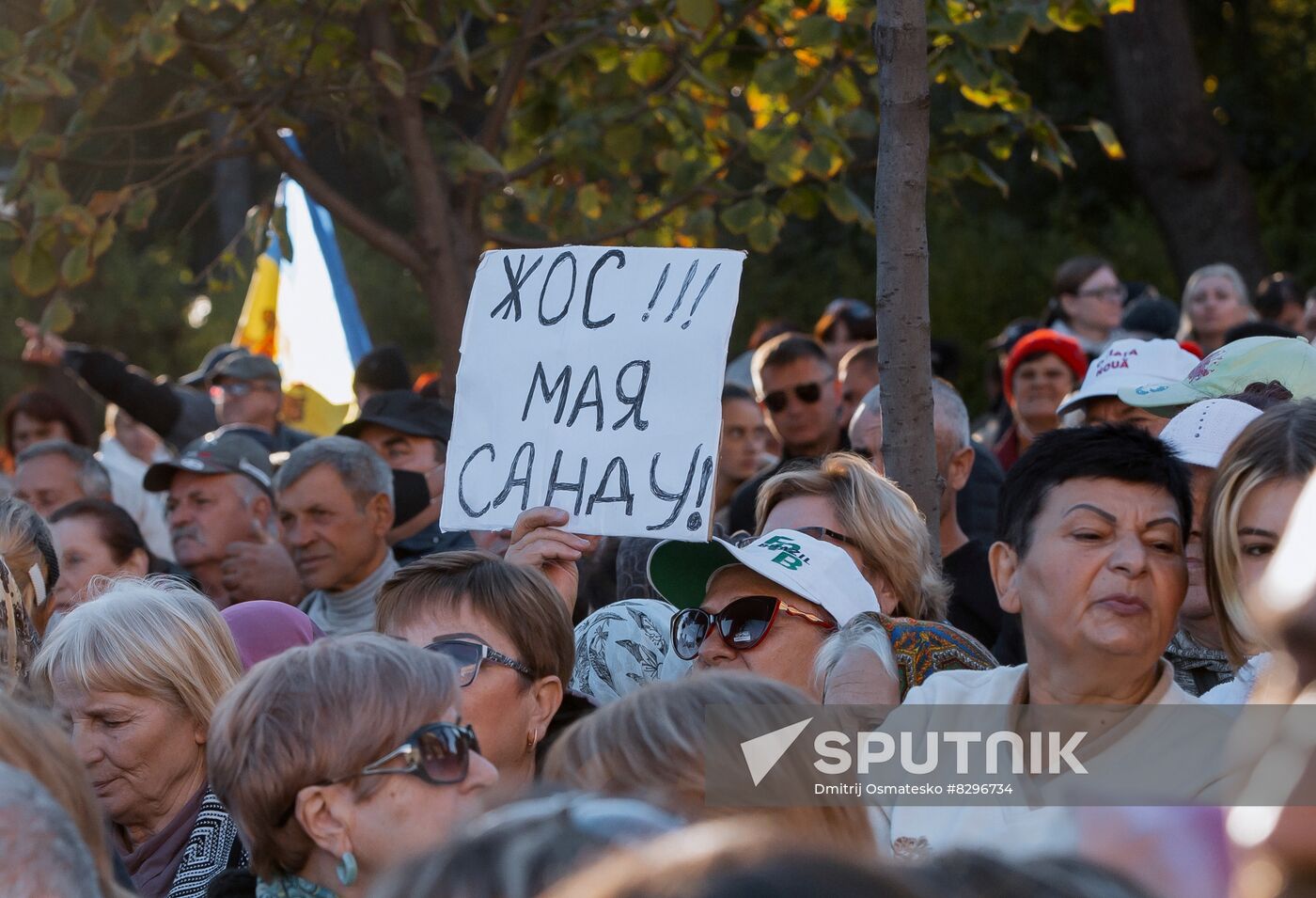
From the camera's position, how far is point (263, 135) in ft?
20.5

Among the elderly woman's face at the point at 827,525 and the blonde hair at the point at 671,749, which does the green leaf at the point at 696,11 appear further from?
the blonde hair at the point at 671,749

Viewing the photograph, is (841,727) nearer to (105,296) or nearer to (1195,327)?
(1195,327)

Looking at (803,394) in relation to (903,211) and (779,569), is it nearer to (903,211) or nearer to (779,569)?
(903,211)

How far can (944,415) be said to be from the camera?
5.52 m

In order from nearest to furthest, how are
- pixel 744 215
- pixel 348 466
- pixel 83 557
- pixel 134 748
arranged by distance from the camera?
1. pixel 134 748
2. pixel 83 557
3. pixel 348 466
4. pixel 744 215

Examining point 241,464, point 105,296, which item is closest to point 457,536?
point 241,464

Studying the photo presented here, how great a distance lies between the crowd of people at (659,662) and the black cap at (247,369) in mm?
2592

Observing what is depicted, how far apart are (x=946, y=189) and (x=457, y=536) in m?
2.20

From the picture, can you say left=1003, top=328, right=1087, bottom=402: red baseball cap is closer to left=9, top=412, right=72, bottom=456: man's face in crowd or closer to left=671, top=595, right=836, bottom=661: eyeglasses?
left=671, top=595, right=836, bottom=661: eyeglasses

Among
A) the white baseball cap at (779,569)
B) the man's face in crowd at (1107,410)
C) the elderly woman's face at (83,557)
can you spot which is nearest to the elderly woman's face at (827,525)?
the white baseball cap at (779,569)

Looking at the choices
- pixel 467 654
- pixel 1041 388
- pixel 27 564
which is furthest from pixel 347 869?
pixel 1041 388

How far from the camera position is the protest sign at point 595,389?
3766 millimetres

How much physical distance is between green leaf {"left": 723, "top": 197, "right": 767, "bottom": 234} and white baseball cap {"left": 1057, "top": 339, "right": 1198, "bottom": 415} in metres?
1.47

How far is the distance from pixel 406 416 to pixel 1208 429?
399 centimetres
